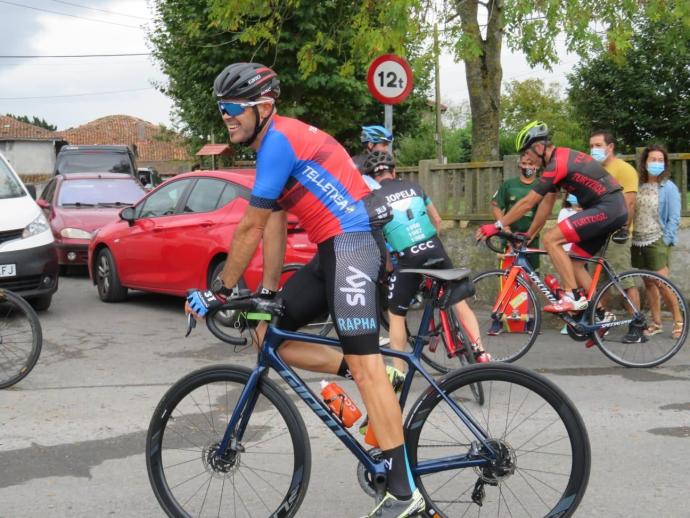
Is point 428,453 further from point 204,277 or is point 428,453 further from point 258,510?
point 204,277

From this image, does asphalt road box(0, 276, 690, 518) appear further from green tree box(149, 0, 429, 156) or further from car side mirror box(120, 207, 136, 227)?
green tree box(149, 0, 429, 156)

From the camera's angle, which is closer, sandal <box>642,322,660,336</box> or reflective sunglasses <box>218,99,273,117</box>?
reflective sunglasses <box>218,99,273,117</box>

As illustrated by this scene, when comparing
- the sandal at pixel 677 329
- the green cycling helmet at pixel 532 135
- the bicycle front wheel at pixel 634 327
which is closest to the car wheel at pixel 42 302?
the green cycling helmet at pixel 532 135

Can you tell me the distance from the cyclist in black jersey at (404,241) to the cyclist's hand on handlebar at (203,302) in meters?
2.86

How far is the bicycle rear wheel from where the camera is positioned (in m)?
6.55

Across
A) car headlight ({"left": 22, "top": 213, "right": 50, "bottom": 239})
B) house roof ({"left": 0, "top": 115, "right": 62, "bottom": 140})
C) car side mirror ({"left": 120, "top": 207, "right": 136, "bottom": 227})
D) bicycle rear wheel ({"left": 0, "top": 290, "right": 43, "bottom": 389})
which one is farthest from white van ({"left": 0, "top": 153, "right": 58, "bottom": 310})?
house roof ({"left": 0, "top": 115, "right": 62, "bottom": 140})

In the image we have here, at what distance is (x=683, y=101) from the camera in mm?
35062

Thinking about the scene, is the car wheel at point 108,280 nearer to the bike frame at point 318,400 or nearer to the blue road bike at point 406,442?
the blue road bike at point 406,442

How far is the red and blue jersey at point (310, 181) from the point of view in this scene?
12.2 feet

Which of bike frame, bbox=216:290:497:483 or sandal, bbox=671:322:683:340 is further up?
bike frame, bbox=216:290:497:483

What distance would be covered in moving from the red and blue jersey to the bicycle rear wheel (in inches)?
132

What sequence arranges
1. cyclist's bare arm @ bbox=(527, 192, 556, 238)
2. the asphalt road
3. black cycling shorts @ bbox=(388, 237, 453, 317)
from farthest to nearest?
cyclist's bare arm @ bbox=(527, 192, 556, 238) < black cycling shorts @ bbox=(388, 237, 453, 317) < the asphalt road

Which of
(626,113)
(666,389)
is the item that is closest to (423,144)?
(626,113)

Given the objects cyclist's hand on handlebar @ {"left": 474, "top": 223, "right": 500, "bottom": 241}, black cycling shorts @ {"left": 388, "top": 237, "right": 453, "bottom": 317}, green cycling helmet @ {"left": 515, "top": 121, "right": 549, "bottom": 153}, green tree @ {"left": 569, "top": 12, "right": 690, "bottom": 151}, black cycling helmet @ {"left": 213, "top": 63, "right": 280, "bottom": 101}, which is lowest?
black cycling shorts @ {"left": 388, "top": 237, "right": 453, "bottom": 317}
